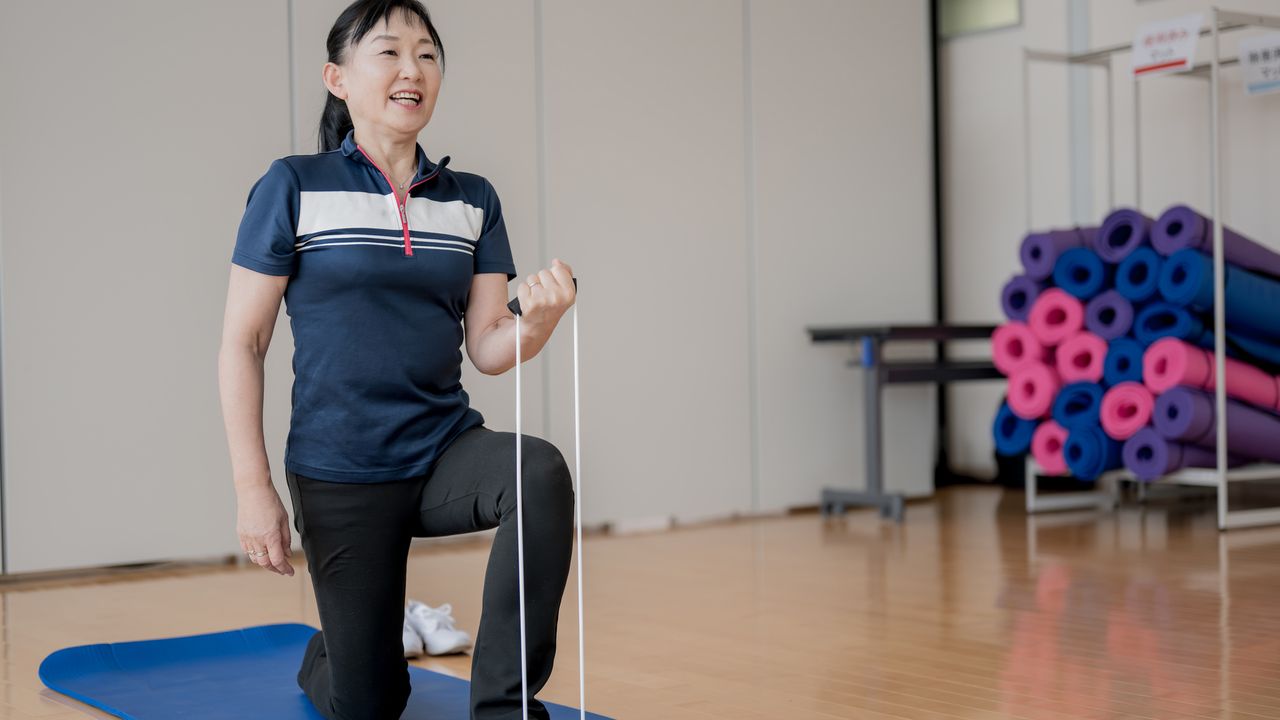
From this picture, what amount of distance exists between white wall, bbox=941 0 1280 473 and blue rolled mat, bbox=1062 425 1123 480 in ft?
4.34

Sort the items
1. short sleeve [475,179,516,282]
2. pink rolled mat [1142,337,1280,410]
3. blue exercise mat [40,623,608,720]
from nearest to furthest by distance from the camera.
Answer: short sleeve [475,179,516,282], blue exercise mat [40,623,608,720], pink rolled mat [1142,337,1280,410]

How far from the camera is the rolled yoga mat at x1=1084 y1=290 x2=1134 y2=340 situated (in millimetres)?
5137

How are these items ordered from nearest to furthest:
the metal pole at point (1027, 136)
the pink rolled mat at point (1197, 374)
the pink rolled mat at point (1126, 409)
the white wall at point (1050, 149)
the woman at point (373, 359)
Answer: the woman at point (373, 359) → the pink rolled mat at point (1197, 374) → the pink rolled mat at point (1126, 409) → the metal pole at point (1027, 136) → the white wall at point (1050, 149)

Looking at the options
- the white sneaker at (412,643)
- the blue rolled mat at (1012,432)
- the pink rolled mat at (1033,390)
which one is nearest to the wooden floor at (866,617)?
the white sneaker at (412,643)

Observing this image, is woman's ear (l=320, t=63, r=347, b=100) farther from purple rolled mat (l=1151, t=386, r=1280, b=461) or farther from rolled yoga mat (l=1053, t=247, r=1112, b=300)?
rolled yoga mat (l=1053, t=247, r=1112, b=300)

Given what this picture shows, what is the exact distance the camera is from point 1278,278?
5.20m

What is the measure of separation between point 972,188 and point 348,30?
5251 mm

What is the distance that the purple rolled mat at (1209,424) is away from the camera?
488 cm

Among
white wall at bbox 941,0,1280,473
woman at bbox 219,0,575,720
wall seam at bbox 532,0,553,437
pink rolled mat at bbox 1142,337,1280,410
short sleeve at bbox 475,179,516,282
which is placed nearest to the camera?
woman at bbox 219,0,575,720

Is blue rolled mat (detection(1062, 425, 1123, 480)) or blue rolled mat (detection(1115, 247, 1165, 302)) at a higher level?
blue rolled mat (detection(1115, 247, 1165, 302))

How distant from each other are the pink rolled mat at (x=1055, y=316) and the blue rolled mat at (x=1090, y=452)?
378 mm

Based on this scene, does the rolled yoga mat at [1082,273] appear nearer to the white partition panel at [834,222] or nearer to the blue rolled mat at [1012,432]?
the blue rolled mat at [1012,432]

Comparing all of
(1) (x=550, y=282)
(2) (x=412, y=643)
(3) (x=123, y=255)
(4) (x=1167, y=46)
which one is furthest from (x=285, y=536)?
(4) (x=1167, y=46)

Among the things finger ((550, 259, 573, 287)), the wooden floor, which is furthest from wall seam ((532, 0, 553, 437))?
finger ((550, 259, 573, 287))
